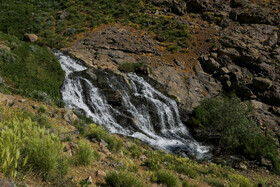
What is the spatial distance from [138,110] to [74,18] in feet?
80.7

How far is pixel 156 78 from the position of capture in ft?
66.3

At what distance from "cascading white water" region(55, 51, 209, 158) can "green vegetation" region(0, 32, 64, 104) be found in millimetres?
1031

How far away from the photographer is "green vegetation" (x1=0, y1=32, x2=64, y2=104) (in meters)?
10.2

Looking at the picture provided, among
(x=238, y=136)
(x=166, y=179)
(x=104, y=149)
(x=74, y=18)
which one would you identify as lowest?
(x=238, y=136)

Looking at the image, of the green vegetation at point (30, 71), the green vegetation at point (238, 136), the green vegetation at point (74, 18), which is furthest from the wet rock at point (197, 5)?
the green vegetation at point (30, 71)

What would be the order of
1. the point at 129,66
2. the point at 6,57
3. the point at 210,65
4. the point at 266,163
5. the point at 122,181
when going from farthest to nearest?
the point at 210,65
the point at 129,66
the point at 266,163
the point at 6,57
the point at 122,181

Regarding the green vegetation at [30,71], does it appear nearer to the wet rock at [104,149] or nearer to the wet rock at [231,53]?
the wet rock at [104,149]

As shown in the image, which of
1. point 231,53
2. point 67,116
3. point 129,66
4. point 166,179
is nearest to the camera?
point 166,179

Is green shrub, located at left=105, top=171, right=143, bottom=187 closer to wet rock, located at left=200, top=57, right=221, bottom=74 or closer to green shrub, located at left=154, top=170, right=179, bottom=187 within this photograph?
green shrub, located at left=154, top=170, right=179, bottom=187

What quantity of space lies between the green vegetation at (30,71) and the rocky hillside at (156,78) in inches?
3.2

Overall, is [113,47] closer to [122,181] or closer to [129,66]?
[129,66]

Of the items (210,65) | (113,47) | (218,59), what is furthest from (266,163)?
(113,47)

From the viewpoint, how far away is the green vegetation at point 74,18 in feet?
90.1

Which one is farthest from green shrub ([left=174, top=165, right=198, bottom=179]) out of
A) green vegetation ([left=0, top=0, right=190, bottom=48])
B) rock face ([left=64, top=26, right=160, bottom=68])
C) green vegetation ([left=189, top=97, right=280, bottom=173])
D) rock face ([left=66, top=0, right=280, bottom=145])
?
green vegetation ([left=0, top=0, right=190, bottom=48])
